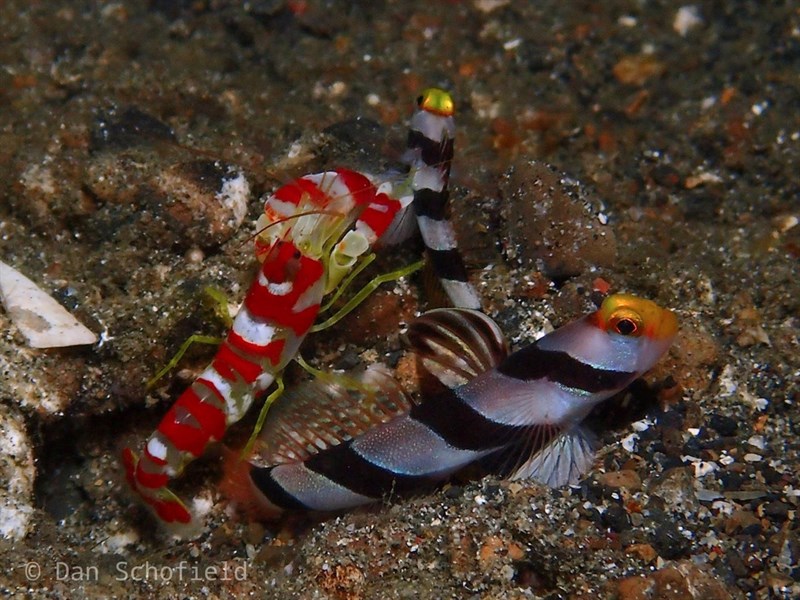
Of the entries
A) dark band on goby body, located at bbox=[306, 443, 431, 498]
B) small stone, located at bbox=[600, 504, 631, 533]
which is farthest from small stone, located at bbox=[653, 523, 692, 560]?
dark band on goby body, located at bbox=[306, 443, 431, 498]

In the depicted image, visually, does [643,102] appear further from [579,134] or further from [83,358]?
[83,358]

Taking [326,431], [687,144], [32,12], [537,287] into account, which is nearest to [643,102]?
[687,144]

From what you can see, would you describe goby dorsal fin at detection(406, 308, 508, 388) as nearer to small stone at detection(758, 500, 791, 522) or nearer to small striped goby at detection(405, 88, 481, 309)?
small striped goby at detection(405, 88, 481, 309)

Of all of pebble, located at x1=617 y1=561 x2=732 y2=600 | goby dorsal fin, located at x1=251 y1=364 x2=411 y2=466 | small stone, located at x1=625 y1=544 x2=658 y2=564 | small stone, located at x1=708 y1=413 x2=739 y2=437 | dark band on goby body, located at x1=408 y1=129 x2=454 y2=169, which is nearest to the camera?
pebble, located at x1=617 y1=561 x2=732 y2=600

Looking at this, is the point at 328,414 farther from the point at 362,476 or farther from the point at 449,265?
the point at 449,265

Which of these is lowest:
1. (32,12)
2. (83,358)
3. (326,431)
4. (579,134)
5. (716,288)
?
(326,431)

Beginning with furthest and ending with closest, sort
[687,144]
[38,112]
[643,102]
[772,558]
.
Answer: [643,102] → [687,144] → [38,112] → [772,558]
